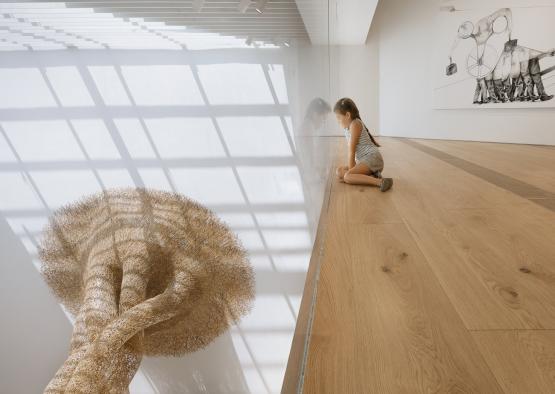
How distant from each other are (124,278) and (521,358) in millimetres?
1022

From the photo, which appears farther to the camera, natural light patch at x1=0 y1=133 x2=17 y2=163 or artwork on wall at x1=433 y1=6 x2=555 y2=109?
artwork on wall at x1=433 y1=6 x2=555 y2=109

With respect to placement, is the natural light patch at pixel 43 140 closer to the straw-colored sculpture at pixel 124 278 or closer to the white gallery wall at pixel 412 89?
the straw-colored sculpture at pixel 124 278

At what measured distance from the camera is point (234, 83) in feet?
1.45

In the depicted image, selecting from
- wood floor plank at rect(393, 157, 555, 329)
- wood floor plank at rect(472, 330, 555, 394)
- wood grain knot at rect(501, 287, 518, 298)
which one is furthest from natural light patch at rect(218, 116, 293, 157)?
wood grain knot at rect(501, 287, 518, 298)

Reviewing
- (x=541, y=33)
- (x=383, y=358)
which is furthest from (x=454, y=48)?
(x=383, y=358)

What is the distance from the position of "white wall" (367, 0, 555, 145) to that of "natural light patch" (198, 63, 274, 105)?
7.19 meters

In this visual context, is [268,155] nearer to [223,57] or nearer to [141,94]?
[223,57]

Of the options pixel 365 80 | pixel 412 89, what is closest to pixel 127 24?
pixel 412 89

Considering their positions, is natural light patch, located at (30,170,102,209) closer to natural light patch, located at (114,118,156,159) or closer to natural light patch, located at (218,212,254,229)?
natural light patch, located at (114,118,156,159)

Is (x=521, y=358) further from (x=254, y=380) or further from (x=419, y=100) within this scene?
(x=419, y=100)

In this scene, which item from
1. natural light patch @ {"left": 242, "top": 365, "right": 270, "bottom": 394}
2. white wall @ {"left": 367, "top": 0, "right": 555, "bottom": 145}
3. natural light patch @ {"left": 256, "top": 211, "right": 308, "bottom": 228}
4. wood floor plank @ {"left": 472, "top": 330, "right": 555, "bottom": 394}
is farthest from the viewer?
white wall @ {"left": 367, "top": 0, "right": 555, "bottom": 145}

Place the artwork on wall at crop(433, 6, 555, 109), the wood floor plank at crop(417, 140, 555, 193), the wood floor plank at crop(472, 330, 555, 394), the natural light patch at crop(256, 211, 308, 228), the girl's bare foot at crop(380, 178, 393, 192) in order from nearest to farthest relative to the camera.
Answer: the natural light patch at crop(256, 211, 308, 228) < the wood floor plank at crop(472, 330, 555, 394) < the girl's bare foot at crop(380, 178, 393, 192) < the wood floor plank at crop(417, 140, 555, 193) < the artwork on wall at crop(433, 6, 555, 109)

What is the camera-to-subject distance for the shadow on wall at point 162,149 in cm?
25

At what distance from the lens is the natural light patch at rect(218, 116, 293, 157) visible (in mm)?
451
